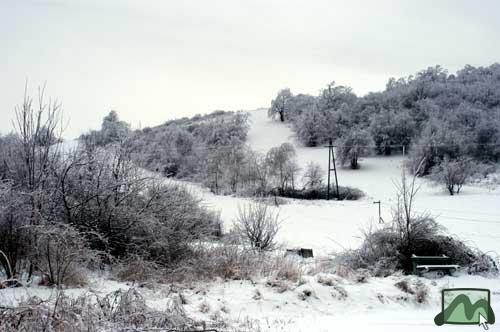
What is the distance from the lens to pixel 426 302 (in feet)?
22.6

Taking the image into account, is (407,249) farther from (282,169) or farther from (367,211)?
(282,169)

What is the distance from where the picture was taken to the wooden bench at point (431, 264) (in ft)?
30.1

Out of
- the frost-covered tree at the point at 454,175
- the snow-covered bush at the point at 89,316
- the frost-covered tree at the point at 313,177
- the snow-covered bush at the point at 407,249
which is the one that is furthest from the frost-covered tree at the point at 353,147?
the snow-covered bush at the point at 89,316

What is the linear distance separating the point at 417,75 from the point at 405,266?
6392 cm

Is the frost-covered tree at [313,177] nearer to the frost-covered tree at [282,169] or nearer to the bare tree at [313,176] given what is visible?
the bare tree at [313,176]

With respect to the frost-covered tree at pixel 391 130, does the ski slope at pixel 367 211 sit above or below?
below

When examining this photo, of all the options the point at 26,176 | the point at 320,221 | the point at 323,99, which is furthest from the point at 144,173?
the point at 323,99

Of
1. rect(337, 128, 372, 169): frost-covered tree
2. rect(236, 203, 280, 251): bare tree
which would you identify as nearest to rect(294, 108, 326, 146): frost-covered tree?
rect(337, 128, 372, 169): frost-covered tree

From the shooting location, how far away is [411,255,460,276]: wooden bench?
919cm

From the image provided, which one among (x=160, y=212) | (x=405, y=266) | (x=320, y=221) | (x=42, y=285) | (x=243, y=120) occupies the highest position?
(x=243, y=120)

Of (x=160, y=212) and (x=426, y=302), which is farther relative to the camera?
(x=160, y=212)

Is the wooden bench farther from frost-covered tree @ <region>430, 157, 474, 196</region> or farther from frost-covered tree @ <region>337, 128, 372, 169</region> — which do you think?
frost-covered tree @ <region>337, 128, 372, 169</region>

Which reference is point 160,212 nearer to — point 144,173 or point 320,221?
point 144,173

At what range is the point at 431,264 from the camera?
9438mm
